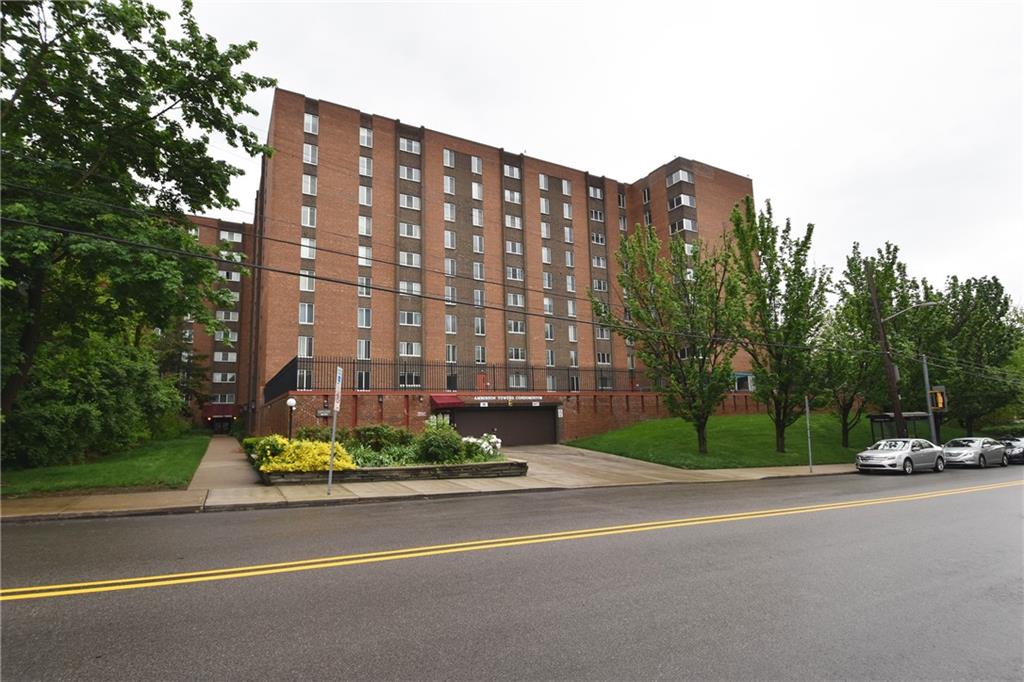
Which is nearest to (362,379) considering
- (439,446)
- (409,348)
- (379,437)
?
(409,348)

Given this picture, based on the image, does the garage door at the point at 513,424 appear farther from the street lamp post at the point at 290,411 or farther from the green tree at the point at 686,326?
the street lamp post at the point at 290,411

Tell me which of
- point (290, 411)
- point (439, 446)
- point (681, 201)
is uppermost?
point (681, 201)

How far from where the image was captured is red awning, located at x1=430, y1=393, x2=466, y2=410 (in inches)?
1097

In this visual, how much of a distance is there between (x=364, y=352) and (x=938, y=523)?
129 ft

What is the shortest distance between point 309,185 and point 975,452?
4462 cm

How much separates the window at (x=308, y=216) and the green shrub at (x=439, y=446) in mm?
30502

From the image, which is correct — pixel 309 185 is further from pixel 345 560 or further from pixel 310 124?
pixel 345 560

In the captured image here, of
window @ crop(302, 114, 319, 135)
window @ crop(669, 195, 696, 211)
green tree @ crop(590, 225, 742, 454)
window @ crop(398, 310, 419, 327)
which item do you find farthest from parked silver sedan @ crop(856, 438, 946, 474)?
window @ crop(302, 114, 319, 135)

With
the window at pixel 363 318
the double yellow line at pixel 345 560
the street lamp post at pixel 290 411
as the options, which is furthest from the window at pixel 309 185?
the double yellow line at pixel 345 560

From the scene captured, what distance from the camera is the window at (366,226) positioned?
4528 cm

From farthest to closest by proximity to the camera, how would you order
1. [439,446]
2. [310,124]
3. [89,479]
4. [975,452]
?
[310,124] → [975,452] → [439,446] → [89,479]

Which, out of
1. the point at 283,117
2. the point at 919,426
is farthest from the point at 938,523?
the point at 283,117

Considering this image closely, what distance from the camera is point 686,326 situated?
2378 cm

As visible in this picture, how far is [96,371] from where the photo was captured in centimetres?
2030
